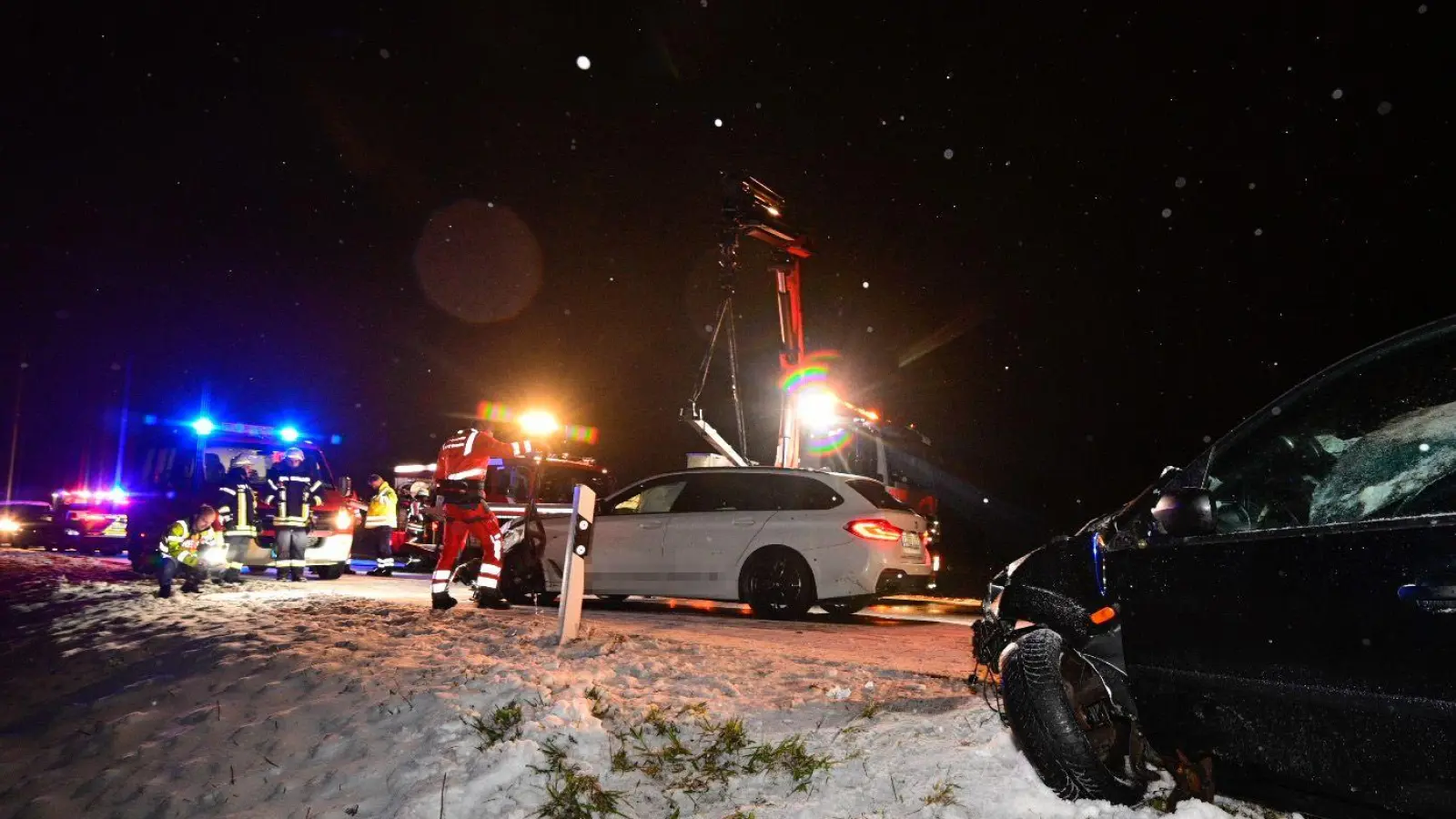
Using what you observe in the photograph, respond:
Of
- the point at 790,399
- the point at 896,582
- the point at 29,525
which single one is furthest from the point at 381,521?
the point at 29,525

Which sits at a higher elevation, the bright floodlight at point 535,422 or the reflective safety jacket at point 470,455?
the bright floodlight at point 535,422

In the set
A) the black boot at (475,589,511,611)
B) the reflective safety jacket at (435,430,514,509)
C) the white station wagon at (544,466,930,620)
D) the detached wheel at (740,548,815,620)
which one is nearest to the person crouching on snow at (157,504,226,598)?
the black boot at (475,589,511,611)

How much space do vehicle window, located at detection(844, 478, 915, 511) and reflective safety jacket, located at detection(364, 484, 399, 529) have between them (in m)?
8.41

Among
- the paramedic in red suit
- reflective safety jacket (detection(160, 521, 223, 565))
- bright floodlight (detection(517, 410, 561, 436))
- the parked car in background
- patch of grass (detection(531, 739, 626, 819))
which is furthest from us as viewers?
the parked car in background

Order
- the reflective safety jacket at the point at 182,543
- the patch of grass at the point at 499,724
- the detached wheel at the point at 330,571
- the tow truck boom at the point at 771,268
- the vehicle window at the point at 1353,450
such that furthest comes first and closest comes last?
the tow truck boom at the point at 771,268
the detached wheel at the point at 330,571
the reflective safety jacket at the point at 182,543
the patch of grass at the point at 499,724
the vehicle window at the point at 1353,450

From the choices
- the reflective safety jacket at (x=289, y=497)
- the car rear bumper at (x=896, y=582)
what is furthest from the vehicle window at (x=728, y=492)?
the reflective safety jacket at (x=289, y=497)

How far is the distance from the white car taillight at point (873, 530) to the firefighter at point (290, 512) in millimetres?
7667

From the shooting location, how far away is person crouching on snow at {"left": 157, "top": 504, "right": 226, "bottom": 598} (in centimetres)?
970

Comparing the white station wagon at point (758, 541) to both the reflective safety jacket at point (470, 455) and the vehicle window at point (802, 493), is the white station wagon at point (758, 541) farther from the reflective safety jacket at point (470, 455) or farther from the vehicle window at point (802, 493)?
the reflective safety jacket at point (470, 455)

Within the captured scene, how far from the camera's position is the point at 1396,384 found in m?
2.74

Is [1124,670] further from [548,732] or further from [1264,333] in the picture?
[1264,333]

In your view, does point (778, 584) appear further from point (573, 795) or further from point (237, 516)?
point (237, 516)

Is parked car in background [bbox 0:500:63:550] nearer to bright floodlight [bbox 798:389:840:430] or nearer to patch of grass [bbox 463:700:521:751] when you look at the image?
bright floodlight [bbox 798:389:840:430]

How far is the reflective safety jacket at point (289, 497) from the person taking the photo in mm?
11742
